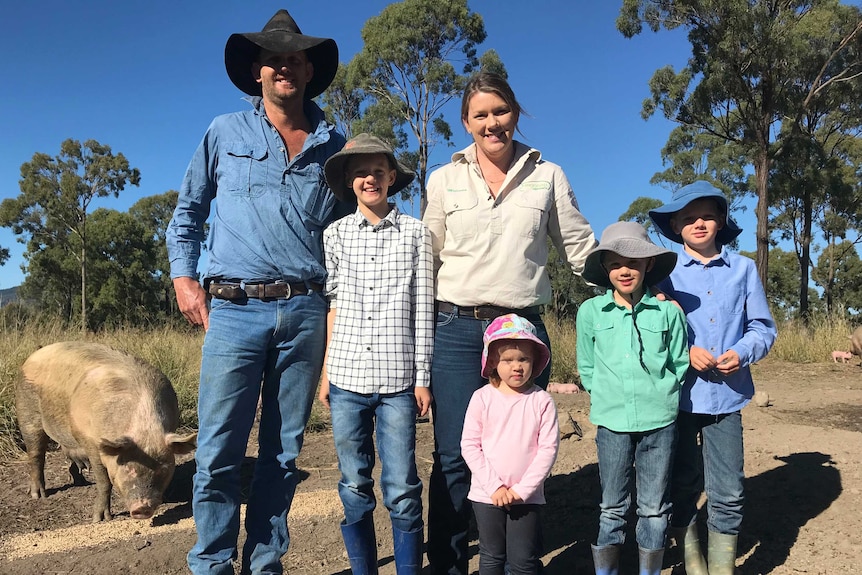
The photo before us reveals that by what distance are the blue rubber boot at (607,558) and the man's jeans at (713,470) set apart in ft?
1.65

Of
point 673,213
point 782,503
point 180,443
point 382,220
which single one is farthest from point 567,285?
point 382,220

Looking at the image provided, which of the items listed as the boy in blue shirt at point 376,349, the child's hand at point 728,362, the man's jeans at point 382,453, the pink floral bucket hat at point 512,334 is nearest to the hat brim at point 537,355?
the pink floral bucket hat at point 512,334

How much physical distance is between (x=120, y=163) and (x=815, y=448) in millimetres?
29303

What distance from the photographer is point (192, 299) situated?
3105 mm

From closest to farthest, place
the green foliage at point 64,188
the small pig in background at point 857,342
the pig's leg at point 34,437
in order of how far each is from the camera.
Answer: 1. the pig's leg at point 34,437
2. the small pig in background at point 857,342
3. the green foliage at point 64,188

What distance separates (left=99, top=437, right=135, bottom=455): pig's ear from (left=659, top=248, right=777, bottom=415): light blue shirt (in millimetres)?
3833

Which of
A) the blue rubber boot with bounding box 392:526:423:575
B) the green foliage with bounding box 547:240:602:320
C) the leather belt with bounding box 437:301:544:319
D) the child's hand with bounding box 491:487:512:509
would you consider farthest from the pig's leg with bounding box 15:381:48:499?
the green foliage with bounding box 547:240:602:320

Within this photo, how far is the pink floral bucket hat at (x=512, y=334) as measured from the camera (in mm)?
2719

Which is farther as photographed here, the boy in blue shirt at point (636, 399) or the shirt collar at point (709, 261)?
the shirt collar at point (709, 261)

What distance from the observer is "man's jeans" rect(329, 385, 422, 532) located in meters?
2.74

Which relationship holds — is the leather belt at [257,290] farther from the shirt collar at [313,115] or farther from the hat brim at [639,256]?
the hat brim at [639,256]

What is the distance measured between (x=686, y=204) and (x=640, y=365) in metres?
0.89

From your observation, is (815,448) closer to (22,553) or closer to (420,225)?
(420,225)

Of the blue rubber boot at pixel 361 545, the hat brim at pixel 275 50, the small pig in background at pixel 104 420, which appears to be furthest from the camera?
the small pig in background at pixel 104 420
